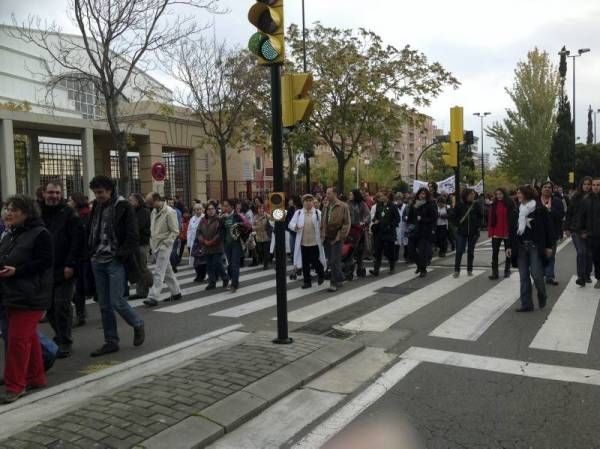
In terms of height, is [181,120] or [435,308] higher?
[181,120]

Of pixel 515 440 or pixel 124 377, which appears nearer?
pixel 515 440

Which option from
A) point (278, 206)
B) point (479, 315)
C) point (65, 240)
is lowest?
point (479, 315)

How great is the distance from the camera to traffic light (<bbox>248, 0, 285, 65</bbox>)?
557 centimetres

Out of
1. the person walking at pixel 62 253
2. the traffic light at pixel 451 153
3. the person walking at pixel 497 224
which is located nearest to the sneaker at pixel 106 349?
the person walking at pixel 62 253

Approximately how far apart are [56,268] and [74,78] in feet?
38.9

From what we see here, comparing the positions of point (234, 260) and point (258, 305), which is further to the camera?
point (234, 260)

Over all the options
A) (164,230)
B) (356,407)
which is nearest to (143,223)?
(164,230)

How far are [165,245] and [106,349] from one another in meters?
3.37

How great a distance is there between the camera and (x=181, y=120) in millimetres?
24875

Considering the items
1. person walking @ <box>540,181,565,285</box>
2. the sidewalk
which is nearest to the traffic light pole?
the sidewalk

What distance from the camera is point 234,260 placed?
1038cm

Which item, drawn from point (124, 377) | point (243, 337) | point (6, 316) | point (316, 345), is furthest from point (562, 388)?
point (6, 316)

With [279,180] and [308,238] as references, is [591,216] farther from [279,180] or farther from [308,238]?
[279,180]

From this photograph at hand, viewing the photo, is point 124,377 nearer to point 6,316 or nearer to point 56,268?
point 6,316
